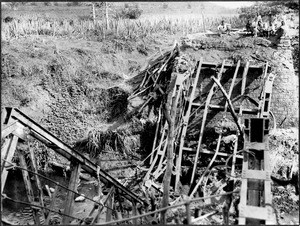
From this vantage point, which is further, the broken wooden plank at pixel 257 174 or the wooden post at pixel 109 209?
the wooden post at pixel 109 209

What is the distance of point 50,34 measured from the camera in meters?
17.9

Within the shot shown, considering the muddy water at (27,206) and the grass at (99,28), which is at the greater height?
Answer: the grass at (99,28)

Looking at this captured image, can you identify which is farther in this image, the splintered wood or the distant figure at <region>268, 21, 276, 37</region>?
the distant figure at <region>268, 21, 276, 37</region>

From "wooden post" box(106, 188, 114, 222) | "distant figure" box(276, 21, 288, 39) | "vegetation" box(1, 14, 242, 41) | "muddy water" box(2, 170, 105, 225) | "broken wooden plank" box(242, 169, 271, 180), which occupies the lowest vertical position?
"muddy water" box(2, 170, 105, 225)

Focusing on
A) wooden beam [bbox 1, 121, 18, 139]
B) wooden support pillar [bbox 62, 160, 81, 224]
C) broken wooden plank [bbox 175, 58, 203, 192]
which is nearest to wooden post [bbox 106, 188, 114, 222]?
wooden support pillar [bbox 62, 160, 81, 224]

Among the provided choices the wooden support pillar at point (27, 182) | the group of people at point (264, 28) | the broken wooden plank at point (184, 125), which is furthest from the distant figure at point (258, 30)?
the wooden support pillar at point (27, 182)

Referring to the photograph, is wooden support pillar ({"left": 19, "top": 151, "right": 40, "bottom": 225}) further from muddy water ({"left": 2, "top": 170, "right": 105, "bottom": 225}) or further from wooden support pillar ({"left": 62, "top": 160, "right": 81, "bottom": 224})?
muddy water ({"left": 2, "top": 170, "right": 105, "bottom": 225})

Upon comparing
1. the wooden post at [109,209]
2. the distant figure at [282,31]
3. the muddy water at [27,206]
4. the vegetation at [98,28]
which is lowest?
the muddy water at [27,206]

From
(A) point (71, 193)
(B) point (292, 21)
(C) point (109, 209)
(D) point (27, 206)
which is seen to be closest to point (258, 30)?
(B) point (292, 21)

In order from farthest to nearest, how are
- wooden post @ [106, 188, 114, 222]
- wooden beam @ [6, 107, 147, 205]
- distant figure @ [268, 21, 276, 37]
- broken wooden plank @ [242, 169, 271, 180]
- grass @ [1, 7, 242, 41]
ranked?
grass @ [1, 7, 242, 41] → distant figure @ [268, 21, 276, 37] → wooden post @ [106, 188, 114, 222] → wooden beam @ [6, 107, 147, 205] → broken wooden plank @ [242, 169, 271, 180]

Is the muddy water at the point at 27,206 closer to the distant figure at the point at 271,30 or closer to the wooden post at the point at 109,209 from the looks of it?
the wooden post at the point at 109,209

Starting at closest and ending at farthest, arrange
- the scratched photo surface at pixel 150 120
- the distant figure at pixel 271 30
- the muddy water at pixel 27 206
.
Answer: the scratched photo surface at pixel 150 120 < the muddy water at pixel 27 206 < the distant figure at pixel 271 30

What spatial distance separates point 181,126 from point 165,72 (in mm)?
2391

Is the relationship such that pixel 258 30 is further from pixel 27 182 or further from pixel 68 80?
pixel 27 182
